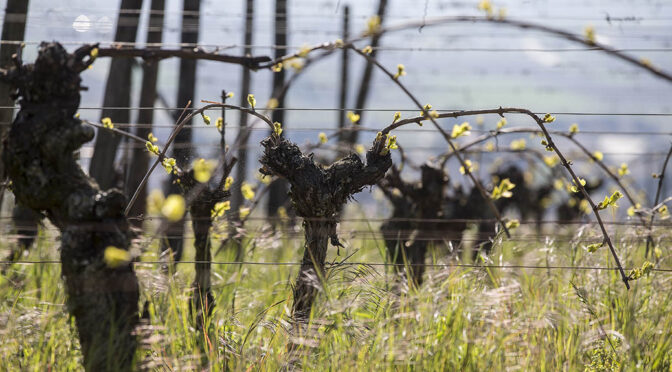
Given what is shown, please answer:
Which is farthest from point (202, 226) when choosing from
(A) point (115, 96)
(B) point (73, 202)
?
(A) point (115, 96)

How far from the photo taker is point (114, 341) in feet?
5.61

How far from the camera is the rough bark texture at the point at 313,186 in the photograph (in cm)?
223

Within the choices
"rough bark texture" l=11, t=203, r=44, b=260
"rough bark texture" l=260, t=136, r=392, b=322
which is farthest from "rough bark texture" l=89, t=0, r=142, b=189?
"rough bark texture" l=260, t=136, r=392, b=322

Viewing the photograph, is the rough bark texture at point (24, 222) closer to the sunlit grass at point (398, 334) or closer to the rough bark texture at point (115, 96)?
the rough bark texture at point (115, 96)

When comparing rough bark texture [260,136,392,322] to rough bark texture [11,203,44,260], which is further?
rough bark texture [11,203,44,260]

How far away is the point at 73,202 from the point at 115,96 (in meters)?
2.84

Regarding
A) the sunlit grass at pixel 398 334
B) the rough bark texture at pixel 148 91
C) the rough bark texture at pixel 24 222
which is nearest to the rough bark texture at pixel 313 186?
the sunlit grass at pixel 398 334

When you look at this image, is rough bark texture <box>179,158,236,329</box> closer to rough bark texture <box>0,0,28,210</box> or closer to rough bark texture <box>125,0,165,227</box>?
rough bark texture <box>0,0,28,210</box>

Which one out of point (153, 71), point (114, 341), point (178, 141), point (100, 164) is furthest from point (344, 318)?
point (153, 71)

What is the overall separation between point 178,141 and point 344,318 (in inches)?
58.5

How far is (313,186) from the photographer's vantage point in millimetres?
2221

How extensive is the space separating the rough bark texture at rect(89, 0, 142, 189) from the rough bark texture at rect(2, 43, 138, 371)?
2.12m

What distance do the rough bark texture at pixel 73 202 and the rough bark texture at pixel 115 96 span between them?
83.5 inches

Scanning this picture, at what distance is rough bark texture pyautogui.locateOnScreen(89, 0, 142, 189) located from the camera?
405cm
